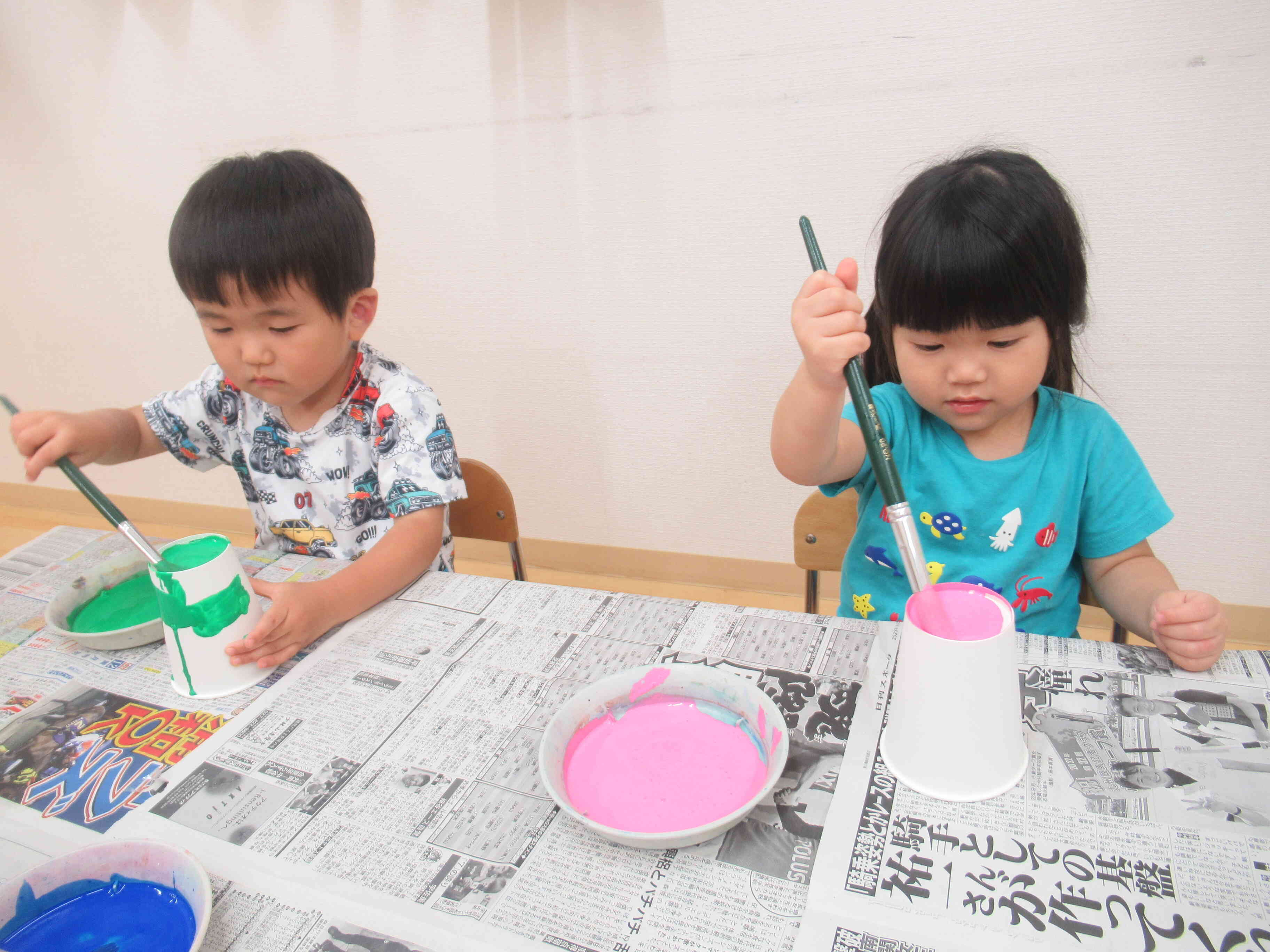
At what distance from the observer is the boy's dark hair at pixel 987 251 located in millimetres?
646

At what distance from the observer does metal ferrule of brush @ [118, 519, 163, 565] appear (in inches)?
25.6

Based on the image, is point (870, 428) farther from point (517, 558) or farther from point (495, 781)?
point (517, 558)

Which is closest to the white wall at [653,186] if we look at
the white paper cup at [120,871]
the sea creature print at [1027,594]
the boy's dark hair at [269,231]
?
the sea creature print at [1027,594]

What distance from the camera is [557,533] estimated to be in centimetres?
181

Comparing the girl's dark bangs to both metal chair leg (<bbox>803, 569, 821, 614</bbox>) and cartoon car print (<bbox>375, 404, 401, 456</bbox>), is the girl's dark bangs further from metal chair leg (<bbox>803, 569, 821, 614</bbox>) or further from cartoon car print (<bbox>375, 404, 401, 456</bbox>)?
cartoon car print (<bbox>375, 404, 401, 456</bbox>)

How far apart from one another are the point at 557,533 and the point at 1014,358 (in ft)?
4.14

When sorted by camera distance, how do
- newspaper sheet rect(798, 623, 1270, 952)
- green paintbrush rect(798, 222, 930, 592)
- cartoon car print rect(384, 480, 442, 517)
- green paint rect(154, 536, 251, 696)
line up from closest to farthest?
newspaper sheet rect(798, 623, 1270, 952)
green paintbrush rect(798, 222, 930, 592)
green paint rect(154, 536, 251, 696)
cartoon car print rect(384, 480, 442, 517)

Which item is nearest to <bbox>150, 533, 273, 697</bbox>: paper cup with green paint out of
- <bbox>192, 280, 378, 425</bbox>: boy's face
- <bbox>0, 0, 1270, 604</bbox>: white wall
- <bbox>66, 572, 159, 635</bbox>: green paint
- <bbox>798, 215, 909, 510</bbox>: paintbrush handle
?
<bbox>66, 572, 159, 635</bbox>: green paint

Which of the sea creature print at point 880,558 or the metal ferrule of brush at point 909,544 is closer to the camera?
the metal ferrule of brush at point 909,544

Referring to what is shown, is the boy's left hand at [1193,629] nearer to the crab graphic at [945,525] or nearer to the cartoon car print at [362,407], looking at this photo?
the crab graphic at [945,525]

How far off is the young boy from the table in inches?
4.1

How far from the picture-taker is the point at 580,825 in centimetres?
49

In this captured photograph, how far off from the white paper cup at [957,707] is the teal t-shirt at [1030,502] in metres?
0.30

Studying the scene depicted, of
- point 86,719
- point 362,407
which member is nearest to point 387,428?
point 362,407
